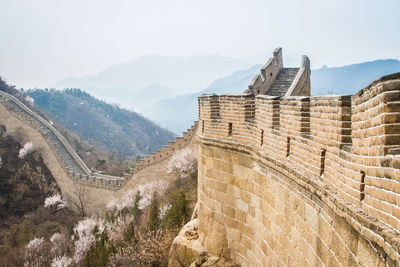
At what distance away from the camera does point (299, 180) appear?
400cm

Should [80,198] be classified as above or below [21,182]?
below

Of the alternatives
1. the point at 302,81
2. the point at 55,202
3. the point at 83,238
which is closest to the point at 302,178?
the point at 302,81

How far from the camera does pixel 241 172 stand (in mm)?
6211

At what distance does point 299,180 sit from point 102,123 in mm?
110993

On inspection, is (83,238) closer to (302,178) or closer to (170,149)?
(170,149)

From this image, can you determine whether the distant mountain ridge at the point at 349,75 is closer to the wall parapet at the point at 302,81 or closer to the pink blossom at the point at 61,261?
the wall parapet at the point at 302,81

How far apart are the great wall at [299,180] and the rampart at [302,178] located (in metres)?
0.01

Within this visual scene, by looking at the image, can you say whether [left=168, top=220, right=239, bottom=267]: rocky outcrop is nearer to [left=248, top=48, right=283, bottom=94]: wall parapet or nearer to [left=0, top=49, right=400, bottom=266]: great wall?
[left=0, top=49, right=400, bottom=266]: great wall

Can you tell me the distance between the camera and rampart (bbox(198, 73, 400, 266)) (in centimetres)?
239

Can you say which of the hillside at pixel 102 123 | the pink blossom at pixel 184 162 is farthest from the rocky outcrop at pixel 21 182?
the hillside at pixel 102 123

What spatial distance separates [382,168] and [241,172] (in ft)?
12.7

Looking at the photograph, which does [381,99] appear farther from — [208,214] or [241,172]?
[208,214]

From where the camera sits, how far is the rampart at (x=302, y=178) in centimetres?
239

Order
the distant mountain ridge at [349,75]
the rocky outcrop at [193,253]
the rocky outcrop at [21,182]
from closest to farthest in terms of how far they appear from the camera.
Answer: the rocky outcrop at [193,253] < the rocky outcrop at [21,182] < the distant mountain ridge at [349,75]
